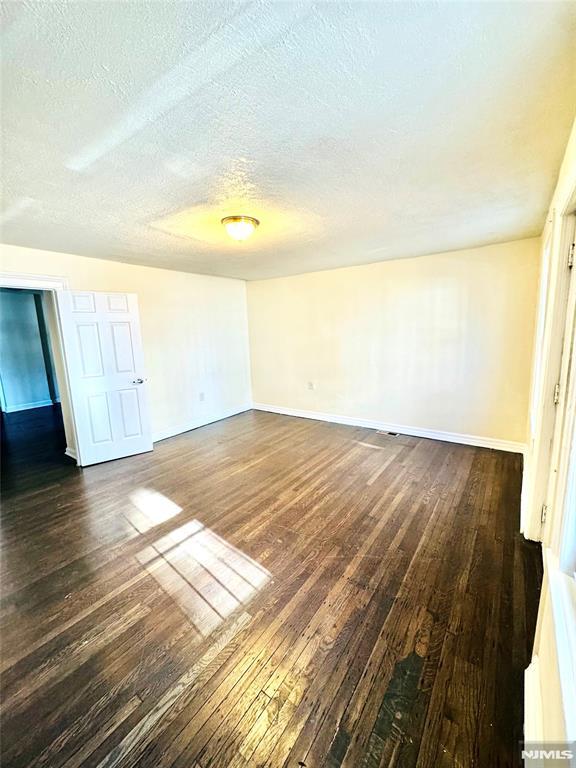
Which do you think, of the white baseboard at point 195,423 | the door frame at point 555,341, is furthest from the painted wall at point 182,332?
the door frame at point 555,341

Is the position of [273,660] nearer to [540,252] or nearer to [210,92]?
[210,92]

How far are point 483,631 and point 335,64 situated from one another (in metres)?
2.58

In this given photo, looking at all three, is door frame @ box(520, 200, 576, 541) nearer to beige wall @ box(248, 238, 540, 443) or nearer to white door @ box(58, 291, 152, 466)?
beige wall @ box(248, 238, 540, 443)

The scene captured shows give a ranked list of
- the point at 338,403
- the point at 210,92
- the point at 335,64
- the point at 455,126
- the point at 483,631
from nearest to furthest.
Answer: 1. the point at 335,64
2. the point at 210,92
3. the point at 455,126
4. the point at 483,631
5. the point at 338,403

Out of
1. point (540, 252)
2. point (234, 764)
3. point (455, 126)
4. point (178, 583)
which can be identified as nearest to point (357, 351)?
point (540, 252)

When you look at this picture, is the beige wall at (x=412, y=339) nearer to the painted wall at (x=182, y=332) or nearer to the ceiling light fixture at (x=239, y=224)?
the painted wall at (x=182, y=332)

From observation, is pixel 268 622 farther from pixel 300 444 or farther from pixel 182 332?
pixel 182 332

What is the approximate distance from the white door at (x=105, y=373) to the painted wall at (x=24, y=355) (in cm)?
387

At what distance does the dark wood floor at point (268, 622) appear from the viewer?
1200 mm

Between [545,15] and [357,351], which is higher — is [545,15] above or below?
above

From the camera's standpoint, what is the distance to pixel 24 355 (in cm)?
632

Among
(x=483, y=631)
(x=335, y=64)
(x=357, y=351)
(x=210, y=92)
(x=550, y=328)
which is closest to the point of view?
(x=335, y=64)

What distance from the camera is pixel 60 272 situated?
11.6 ft

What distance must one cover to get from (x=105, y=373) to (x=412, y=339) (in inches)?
158
